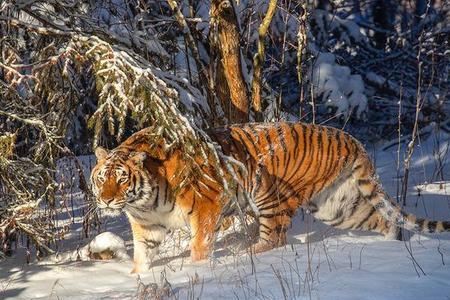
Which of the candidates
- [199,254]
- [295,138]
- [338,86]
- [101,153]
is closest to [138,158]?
[101,153]

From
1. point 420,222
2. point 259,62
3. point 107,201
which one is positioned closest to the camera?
point 107,201

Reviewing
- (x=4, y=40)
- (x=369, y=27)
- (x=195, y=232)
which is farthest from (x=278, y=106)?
(x=369, y=27)

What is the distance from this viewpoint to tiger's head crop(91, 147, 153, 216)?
4820mm

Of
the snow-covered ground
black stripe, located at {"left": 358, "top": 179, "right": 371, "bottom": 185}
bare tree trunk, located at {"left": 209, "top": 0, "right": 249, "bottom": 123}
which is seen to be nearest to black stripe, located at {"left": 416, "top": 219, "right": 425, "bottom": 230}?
the snow-covered ground

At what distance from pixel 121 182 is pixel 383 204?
2.22 metres

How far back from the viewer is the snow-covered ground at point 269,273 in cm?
340

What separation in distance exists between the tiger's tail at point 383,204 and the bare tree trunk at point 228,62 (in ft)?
4.76

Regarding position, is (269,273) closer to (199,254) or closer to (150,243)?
(199,254)

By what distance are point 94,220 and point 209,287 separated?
12.0 ft

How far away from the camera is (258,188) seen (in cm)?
539

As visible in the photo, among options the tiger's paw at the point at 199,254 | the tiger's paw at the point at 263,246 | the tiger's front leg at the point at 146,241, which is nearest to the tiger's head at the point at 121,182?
the tiger's front leg at the point at 146,241

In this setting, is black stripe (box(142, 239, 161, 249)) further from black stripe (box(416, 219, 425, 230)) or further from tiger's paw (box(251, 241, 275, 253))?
black stripe (box(416, 219, 425, 230))

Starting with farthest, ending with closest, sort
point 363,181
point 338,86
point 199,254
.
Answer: point 338,86
point 363,181
point 199,254

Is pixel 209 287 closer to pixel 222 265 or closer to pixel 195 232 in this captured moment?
pixel 222 265
